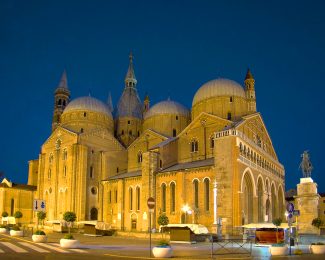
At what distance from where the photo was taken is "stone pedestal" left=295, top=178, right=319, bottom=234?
1467 inches

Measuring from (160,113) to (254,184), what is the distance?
2295cm

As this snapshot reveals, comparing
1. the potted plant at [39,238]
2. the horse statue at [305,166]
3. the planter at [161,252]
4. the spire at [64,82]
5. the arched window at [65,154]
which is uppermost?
the spire at [64,82]

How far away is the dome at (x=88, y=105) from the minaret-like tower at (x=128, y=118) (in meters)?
3.37

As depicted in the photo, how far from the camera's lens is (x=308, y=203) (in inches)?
1479

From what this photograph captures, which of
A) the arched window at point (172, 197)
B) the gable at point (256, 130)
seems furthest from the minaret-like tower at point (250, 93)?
the arched window at point (172, 197)

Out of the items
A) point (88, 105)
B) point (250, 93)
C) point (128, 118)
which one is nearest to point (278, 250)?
point (250, 93)

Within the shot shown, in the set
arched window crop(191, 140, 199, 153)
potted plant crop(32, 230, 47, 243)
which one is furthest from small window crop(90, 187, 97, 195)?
potted plant crop(32, 230, 47, 243)

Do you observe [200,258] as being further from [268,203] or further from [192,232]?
[268,203]

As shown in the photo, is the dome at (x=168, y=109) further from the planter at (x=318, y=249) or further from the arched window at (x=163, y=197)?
the planter at (x=318, y=249)

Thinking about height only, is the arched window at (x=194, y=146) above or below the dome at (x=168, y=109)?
below

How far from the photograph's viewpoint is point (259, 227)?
30.2 meters

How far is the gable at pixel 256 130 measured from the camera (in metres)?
48.4

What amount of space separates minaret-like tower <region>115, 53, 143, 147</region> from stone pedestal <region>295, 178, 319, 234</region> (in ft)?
118

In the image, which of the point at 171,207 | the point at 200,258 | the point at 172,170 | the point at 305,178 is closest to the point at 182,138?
the point at 172,170
